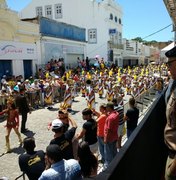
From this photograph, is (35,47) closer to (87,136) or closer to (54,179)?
(87,136)

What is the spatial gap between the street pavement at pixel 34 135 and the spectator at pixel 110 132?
218 centimetres

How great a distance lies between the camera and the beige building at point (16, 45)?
2173 centimetres

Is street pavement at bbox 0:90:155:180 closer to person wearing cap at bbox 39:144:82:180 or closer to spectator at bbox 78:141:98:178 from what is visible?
spectator at bbox 78:141:98:178

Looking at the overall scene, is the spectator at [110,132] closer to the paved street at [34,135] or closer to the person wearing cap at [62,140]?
the person wearing cap at [62,140]

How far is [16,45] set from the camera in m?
22.8

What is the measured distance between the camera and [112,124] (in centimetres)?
675

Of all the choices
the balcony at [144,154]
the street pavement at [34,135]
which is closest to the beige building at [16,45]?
the street pavement at [34,135]

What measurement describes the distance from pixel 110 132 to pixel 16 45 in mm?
17636

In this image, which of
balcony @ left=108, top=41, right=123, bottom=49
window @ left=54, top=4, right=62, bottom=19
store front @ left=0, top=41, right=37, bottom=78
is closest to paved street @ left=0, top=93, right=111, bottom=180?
store front @ left=0, top=41, right=37, bottom=78

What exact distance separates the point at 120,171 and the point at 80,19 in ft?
151

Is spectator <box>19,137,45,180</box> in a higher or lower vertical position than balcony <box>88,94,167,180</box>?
lower

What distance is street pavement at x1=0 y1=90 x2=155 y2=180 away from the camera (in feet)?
24.9

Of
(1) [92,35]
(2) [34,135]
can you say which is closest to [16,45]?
(2) [34,135]

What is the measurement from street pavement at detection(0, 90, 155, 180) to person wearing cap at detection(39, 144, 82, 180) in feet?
11.2
